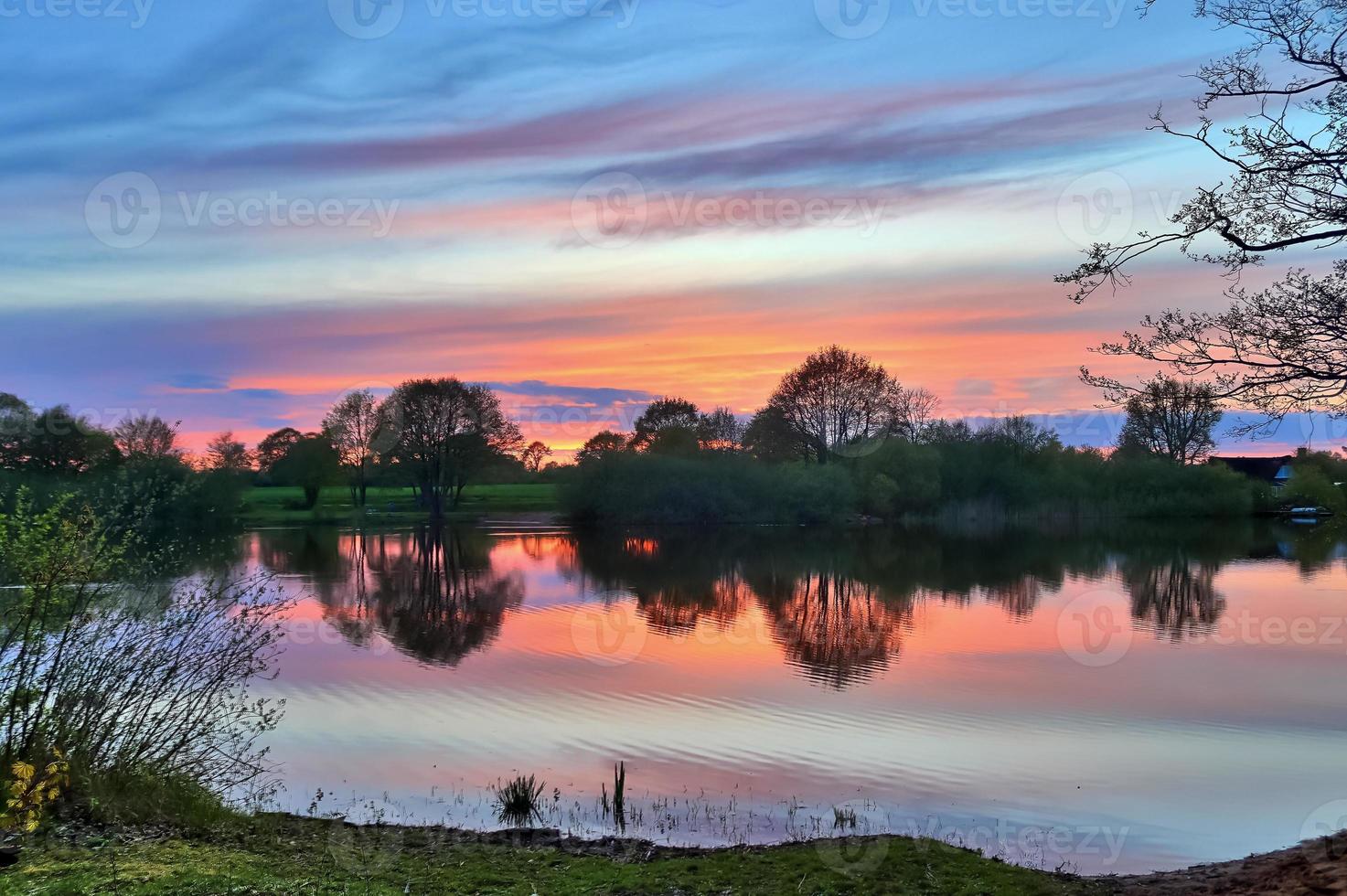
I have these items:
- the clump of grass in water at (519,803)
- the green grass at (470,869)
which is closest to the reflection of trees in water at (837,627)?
the clump of grass in water at (519,803)

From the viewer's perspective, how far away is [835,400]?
66875 mm

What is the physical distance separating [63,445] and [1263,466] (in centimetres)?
9844

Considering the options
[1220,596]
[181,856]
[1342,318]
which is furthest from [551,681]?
[1220,596]

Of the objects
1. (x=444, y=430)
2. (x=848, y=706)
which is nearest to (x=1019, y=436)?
(x=444, y=430)

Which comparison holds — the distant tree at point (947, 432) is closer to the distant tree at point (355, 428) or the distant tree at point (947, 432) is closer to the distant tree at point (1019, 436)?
the distant tree at point (1019, 436)

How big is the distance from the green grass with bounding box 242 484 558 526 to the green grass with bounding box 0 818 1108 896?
196ft

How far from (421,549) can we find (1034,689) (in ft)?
117

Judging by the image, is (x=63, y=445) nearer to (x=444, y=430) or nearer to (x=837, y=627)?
(x=444, y=430)

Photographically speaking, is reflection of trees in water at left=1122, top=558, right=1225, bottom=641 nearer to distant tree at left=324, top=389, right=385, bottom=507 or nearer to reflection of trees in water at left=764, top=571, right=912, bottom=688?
reflection of trees in water at left=764, top=571, right=912, bottom=688

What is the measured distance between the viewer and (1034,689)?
16344mm

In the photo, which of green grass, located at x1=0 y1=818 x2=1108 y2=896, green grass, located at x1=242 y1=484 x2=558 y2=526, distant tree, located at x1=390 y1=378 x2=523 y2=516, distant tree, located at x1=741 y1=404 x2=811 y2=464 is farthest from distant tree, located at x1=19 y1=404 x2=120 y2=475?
green grass, located at x1=0 y1=818 x2=1108 y2=896

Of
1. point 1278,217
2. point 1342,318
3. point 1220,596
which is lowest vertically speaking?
point 1220,596

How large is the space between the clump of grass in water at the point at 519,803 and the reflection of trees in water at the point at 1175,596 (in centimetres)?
1709

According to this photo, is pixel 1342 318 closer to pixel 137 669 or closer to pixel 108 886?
pixel 108 886
